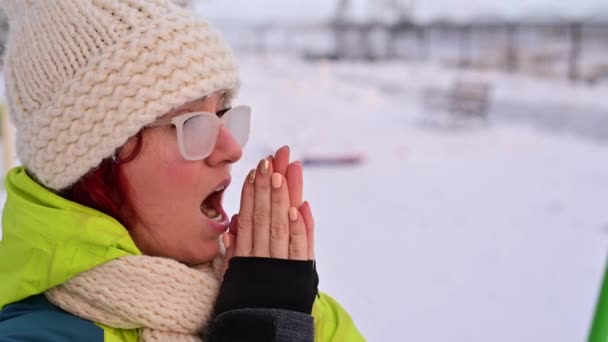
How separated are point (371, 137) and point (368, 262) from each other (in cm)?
499

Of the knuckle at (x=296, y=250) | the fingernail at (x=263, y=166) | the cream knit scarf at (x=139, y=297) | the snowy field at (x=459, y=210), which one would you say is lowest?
the snowy field at (x=459, y=210)

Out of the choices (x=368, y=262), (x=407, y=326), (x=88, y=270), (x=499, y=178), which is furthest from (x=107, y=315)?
(x=499, y=178)

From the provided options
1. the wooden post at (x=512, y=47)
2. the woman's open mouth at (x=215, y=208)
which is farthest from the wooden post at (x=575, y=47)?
the woman's open mouth at (x=215, y=208)

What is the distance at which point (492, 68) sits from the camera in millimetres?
13039

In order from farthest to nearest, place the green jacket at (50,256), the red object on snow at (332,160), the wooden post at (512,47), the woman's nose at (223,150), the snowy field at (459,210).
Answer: the wooden post at (512,47), the red object on snow at (332,160), the snowy field at (459,210), the woman's nose at (223,150), the green jacket at (50,256)

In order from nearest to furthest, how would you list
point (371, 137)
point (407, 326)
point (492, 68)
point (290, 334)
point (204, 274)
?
point (290, 334), point (204, 274), point (407, 326), point (371, 137), point (492, 68)

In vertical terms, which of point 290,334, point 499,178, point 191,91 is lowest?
point 499,178

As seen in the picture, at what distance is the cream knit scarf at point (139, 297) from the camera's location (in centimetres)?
104

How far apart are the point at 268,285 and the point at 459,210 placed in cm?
449

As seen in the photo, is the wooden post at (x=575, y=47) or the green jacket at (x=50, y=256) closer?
the green jacket at (x=50, y=256)

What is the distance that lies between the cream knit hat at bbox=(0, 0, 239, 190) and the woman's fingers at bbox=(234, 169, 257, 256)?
0.17 meters

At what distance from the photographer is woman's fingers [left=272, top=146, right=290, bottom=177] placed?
1127 mm

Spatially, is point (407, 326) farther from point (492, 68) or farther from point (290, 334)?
point (492, 68)

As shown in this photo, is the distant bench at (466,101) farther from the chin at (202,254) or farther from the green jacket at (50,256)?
the green jacket at (50,256)
